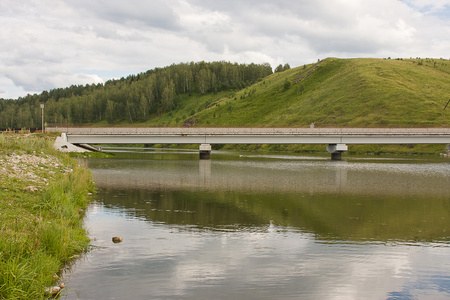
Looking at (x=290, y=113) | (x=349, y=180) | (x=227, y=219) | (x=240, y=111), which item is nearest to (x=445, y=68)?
(x=290, y=113)

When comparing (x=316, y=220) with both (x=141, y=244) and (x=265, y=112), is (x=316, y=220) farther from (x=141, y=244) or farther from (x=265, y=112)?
(x=265, y=112)

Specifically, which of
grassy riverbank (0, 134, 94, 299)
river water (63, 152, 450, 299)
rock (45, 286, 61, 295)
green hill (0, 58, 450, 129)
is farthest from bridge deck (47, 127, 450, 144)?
rock (45, 286, 61, 295)

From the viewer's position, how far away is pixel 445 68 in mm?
161500

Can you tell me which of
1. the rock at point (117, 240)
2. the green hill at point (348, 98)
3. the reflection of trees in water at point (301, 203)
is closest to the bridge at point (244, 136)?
the green hill at point (348, 98)

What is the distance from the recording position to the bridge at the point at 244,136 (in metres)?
75.1

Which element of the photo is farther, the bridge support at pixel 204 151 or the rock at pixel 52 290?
the bridge support at pixel 204 151

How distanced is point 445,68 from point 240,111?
87.7 meters

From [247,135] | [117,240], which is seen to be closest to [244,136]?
[247,135]

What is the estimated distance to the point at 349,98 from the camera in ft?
443

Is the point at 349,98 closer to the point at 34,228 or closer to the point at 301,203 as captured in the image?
the point at 301,203

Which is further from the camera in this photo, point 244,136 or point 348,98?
point 348,98

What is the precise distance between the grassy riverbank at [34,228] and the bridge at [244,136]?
163 feet

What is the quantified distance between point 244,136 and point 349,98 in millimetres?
72376

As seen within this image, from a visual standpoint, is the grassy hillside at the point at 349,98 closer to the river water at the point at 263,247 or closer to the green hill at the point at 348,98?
the green hill at the point at 348,98
